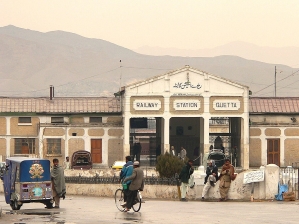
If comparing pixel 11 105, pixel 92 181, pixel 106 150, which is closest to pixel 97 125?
pixel 106 150

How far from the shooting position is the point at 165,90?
6675 centimetres

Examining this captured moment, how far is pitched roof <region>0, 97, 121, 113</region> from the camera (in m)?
68.9

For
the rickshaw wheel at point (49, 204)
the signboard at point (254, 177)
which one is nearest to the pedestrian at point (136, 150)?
the signboard at point (254, 177)

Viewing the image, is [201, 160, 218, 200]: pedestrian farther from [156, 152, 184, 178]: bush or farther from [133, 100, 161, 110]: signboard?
[133, 100, 161, 110]: signboard

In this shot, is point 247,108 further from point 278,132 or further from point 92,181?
point 92,181

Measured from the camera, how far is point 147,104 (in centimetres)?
6662

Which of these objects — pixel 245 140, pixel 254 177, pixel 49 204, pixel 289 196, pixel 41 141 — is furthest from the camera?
pixel 41 141

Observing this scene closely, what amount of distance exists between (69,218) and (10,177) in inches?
207

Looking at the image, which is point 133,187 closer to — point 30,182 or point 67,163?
point 30,182

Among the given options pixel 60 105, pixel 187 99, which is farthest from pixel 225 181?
pixel 60 105

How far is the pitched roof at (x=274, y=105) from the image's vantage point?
6901cm

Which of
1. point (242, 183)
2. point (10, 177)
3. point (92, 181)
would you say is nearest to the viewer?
point (10, 177)

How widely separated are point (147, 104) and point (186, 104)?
3065 mm

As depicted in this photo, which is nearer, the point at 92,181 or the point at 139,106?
the point at 92,181
